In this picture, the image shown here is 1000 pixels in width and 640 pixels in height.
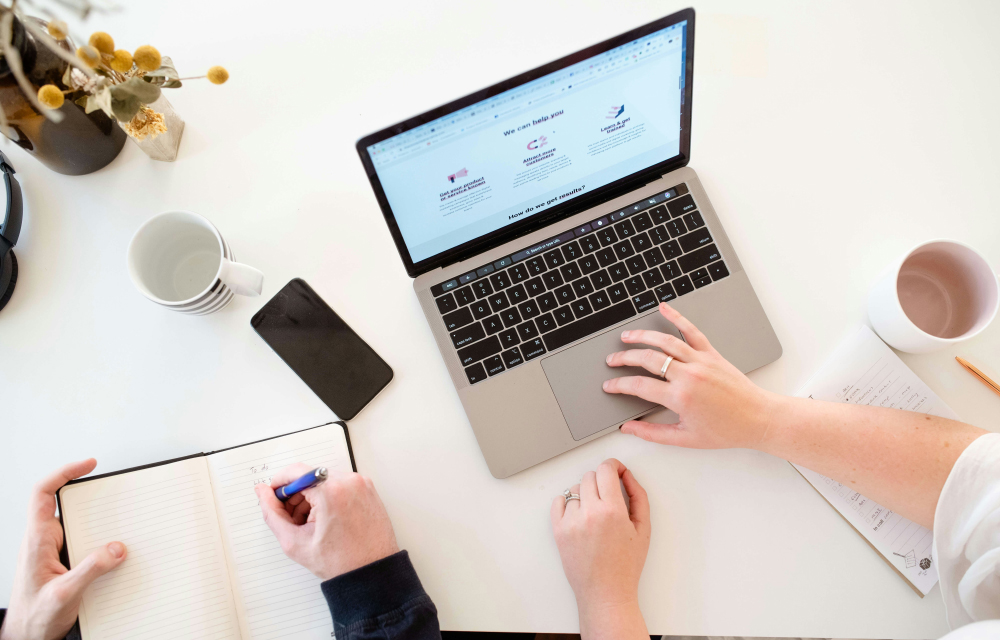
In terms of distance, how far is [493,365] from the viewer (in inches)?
30.5

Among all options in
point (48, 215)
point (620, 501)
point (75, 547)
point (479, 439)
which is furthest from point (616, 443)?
point (48, 215)

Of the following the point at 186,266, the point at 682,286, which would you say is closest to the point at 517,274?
the point at 682,286

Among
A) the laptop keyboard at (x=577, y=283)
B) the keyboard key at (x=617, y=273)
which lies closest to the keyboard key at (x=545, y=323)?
the laptop keyboard at (x=577, y=283)

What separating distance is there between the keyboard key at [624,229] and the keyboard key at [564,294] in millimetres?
109

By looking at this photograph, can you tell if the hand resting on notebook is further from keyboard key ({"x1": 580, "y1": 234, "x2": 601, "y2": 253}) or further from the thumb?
keyboard key ({"x1": 580, "y1": 234, "x2": 601, "y2": 253})

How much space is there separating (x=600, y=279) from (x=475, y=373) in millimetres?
221

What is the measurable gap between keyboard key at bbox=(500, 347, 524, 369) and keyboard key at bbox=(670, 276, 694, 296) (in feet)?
0.80

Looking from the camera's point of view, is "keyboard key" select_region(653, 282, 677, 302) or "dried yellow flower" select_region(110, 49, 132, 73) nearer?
"dried yellow flower" select_region(110, 49, 132, 73)

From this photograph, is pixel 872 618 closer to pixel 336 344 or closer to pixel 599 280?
pixel 599 280

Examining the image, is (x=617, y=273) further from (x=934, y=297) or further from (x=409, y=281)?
(x=934, y=297)

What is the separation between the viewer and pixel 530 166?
2.36ft

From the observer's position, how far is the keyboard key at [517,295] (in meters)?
0.78

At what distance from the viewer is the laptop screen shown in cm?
64

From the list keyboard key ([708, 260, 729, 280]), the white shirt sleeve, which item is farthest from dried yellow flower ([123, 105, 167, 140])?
the white shirt sleeve
